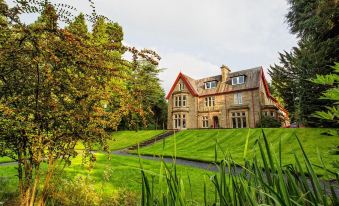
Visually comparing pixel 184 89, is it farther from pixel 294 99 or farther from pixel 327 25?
pixel 327 25

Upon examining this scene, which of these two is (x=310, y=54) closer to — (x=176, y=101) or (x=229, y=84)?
(x=229, y=84)

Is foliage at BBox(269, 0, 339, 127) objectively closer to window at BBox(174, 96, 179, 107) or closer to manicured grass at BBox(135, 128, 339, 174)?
manicured grass at BBox(135, 128, 339, 174)

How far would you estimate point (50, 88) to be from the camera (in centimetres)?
506

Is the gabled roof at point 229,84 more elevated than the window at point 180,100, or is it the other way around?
the gabled roof at point 229,84

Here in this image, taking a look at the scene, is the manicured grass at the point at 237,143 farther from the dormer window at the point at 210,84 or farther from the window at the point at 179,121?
the dormer window at the point at 210,84

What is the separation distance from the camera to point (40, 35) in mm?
4309

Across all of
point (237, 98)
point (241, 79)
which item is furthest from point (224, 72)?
point (237, 98)

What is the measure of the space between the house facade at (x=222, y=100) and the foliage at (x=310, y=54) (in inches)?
129

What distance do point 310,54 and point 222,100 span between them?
18.7m

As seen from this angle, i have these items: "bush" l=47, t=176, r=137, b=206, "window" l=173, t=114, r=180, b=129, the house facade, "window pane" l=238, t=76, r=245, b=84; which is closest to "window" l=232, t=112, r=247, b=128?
the house facade

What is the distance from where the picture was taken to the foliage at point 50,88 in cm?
426

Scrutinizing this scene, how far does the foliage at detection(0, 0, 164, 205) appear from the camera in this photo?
426cm

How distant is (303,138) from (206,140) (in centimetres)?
902

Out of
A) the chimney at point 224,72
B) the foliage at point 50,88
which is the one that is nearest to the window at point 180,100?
the chimney at point 224,72
